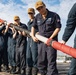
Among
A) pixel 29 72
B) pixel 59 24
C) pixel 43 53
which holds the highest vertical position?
pixel 59 24

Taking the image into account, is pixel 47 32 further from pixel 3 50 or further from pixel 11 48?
pixel 3 50

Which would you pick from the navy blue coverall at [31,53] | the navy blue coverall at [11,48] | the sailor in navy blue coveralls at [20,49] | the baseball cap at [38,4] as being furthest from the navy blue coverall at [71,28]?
the navy blue coverall at [11,48]

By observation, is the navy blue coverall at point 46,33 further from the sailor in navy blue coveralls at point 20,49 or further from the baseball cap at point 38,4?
the sailor in navy blue coveralls at point 20,49

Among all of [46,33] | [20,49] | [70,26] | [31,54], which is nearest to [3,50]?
[20,49]

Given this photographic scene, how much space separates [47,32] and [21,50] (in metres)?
3.06

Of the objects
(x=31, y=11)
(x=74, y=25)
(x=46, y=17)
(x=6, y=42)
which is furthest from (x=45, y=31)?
(x=6, y=42)

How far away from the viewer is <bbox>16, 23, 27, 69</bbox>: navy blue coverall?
36.3 ft

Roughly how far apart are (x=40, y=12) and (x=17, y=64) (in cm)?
365

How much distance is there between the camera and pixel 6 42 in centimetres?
1291

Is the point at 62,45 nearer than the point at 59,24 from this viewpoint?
Yes

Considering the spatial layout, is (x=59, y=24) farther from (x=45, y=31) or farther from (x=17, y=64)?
(x=17, y=64)

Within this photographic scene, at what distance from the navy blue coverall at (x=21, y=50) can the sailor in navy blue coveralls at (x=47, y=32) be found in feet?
9.04

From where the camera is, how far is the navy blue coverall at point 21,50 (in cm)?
1106

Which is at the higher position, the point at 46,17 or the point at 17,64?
the point at 46,17
